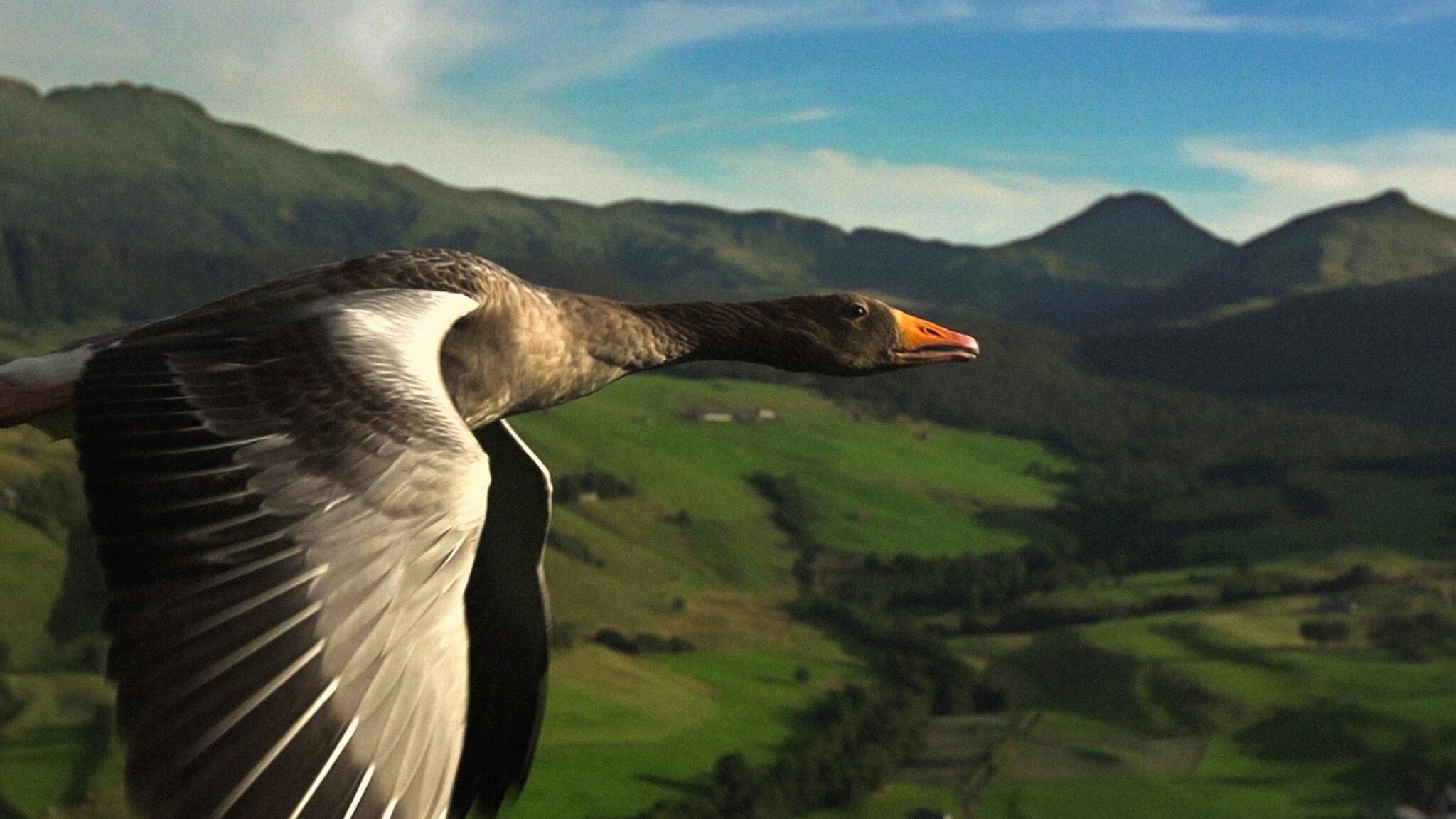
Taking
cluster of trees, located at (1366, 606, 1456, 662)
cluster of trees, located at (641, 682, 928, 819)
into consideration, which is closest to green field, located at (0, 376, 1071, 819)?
cluster of trees, located at (641, 682, 928, 819)

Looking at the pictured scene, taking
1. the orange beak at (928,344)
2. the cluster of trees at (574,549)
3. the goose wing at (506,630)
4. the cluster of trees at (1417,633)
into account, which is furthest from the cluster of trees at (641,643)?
the goose wing at (506,630)

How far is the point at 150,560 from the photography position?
5602 millimetres

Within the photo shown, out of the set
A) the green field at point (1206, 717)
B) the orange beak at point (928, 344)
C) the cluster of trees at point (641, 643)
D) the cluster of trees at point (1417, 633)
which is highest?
the orange beak at point (928, 344)

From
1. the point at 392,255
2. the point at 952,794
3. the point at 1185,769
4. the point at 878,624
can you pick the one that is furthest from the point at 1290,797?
the point at 392,255

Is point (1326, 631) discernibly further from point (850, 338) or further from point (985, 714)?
point (850, 338)

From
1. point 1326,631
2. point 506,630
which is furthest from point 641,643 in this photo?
point 506,630

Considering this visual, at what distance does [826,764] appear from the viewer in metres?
134

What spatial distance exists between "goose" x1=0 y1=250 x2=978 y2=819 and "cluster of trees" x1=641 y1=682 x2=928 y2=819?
11319cm

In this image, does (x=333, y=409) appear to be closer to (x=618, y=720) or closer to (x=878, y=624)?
(x=618, y=720)

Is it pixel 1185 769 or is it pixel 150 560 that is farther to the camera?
pixel 1185 769

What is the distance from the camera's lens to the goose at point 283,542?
530cm

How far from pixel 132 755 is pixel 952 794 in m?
130

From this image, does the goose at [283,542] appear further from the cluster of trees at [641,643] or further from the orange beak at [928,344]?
the cluster of trees at [641,643]

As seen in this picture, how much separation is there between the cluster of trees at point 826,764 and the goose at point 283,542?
4456 inches
